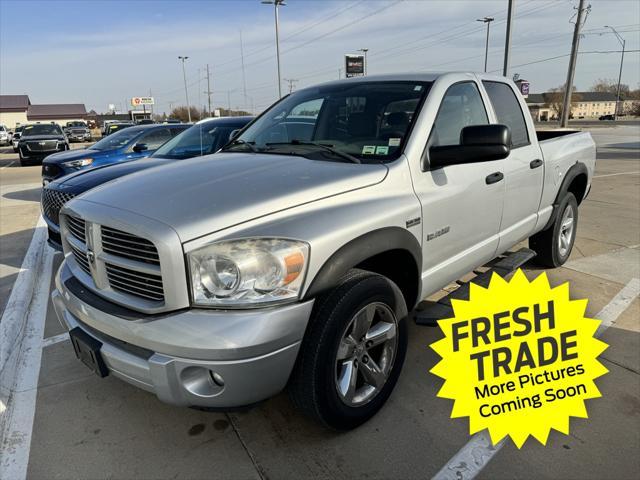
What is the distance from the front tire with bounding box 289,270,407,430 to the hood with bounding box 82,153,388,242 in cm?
49

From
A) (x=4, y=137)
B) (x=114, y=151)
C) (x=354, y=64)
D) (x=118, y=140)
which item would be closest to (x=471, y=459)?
(x=114, y=151)

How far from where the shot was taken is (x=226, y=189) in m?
2.34

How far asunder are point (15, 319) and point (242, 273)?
2.99m

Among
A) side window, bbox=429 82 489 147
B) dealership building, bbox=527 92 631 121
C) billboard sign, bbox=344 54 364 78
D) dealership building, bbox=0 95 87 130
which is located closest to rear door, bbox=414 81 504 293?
side window, bbox=429 82 489 147

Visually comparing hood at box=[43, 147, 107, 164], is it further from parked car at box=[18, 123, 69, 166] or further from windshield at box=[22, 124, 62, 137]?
windshield at box=[22, 124, 62, 137]

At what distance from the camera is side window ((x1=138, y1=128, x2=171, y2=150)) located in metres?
8.30

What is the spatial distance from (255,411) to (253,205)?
129cm

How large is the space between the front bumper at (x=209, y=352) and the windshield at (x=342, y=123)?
4.07 ft

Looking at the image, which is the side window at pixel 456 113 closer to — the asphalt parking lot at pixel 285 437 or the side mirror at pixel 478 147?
the side mirror at pixel 478 147

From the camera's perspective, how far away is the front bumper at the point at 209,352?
1908mm

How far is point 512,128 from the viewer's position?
3.86 meters

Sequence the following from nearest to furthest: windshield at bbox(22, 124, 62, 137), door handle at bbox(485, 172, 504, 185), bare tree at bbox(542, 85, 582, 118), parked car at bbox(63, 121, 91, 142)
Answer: door handle at bbox(485, 172, 504, 185), windshield at bbox(22, 124, 62, 137), parked car at bbox(63, 121, 91, 142), bare tree at bbox(542, 85, 582, 118)

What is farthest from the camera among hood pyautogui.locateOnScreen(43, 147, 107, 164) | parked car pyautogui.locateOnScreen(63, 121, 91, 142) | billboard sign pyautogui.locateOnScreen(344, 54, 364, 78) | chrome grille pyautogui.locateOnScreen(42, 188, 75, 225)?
parked car pyautogui.locateOnScreen(63, 121, 91, 142)

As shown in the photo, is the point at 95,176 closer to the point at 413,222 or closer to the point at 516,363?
the point at 413,222
